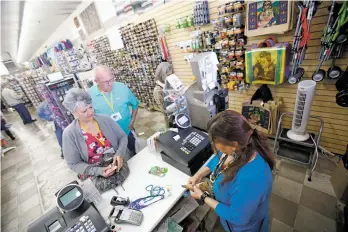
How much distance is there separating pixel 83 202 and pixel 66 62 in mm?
4026

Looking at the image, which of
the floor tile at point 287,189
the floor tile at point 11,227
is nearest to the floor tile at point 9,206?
the floor tile at point 11,227

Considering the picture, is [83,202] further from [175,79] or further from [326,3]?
[326,3]

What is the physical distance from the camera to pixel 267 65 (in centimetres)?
259

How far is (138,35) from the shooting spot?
488cm

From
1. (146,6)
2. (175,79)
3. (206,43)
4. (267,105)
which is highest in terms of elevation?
(146,6)

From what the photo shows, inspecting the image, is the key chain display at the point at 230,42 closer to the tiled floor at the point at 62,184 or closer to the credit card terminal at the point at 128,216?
the tiled floor at the point at 62,184

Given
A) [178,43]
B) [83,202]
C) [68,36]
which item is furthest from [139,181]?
[68,36]

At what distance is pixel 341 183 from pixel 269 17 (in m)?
2.39

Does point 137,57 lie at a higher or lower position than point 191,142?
higher

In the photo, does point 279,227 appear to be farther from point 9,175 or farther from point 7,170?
point 7,170

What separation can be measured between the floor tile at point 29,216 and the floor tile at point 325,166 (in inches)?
183

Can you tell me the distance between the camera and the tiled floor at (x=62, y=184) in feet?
6.61

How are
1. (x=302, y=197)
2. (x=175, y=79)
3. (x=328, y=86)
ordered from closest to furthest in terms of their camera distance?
(x=175, y=79), (x=302, y=197), (x=328, y=86)

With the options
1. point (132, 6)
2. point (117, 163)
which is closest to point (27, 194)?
point (117, 163)
